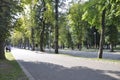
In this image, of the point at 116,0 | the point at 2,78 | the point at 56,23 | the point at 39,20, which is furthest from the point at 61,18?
the point at 2,78

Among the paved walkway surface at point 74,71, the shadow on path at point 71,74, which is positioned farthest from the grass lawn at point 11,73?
the shadow on path at point 71,74

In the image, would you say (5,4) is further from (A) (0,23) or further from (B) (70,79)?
(B) (70,79)

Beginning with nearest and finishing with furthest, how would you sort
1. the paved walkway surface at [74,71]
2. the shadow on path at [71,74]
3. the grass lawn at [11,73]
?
the shadow on path at [71,74] < the grass lawn at [11,73] < the paved walkway surface at [74,71]

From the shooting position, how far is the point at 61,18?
177 feet

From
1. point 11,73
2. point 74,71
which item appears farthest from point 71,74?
point 11,73

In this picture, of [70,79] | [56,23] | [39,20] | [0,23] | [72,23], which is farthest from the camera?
[72,23]

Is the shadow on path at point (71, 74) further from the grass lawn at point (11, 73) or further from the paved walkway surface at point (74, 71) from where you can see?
the grass lawn at point (11, 73)

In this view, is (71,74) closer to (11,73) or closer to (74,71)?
(74,71)

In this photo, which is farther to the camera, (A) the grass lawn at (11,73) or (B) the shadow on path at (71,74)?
(A) the grass lawn at (11,73)

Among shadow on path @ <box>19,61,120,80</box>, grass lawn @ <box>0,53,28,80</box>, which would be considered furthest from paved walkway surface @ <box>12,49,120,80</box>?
grass lawn @ <box>0,53,28,80</box>

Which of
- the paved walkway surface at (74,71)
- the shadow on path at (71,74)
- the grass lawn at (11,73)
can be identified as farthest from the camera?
the paved walkway surface at (74,71)

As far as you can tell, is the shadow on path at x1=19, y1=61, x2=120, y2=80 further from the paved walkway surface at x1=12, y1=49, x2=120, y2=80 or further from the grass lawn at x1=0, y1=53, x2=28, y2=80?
the grass lawn at x1=0, y1=53, x2=28, y2=80

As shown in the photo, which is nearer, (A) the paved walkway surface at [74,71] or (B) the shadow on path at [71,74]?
(B) the shadow on path at [71,74]

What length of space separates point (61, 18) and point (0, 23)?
37.4 m
